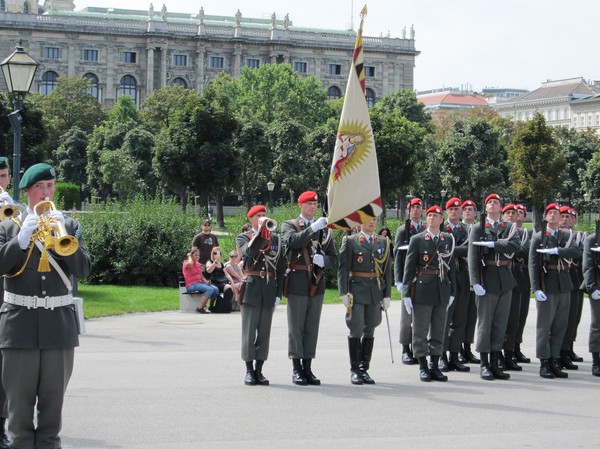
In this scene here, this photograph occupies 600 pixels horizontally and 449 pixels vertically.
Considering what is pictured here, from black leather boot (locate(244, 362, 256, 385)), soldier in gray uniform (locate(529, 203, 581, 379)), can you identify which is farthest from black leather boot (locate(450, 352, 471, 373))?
black leather boot (locate(244, 362, 256, 385))

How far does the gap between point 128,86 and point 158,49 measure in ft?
18.7

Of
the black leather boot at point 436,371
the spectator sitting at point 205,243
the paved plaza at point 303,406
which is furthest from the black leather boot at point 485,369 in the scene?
the spectator sitting at point 205,243

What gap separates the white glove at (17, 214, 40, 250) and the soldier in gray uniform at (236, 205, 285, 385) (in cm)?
487

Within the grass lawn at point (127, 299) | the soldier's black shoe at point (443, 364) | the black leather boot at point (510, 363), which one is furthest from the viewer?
the grass lawn at point (127, 299)

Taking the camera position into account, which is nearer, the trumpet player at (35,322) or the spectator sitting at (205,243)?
the trumpet player at (35,322)

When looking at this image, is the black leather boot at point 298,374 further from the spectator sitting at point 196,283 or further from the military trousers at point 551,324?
the spectator sitting at point 196,283

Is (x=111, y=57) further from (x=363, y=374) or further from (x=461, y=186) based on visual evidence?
(x=363, y=374)

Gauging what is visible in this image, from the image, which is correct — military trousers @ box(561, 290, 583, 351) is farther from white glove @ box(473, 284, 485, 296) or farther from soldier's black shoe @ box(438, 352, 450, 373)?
white glove @ box(473, 284, 485, 296)

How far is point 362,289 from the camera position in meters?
12.8

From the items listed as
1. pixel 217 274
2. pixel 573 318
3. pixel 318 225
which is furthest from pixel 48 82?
pixel 318 225

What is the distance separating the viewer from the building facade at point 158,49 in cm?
12150

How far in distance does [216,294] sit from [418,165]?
5210cm

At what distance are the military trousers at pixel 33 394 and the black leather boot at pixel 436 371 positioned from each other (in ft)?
20.5

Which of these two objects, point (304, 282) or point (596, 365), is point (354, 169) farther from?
point (596, 365)
